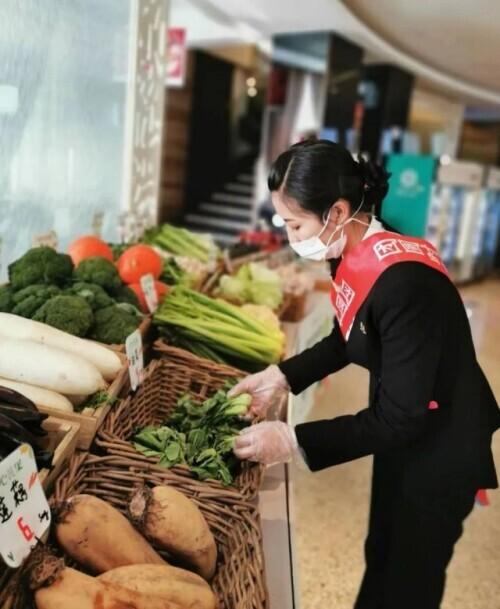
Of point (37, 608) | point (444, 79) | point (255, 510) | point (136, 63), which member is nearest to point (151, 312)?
point (255, 510)

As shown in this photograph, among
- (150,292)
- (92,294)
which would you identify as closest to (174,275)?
(150,292)

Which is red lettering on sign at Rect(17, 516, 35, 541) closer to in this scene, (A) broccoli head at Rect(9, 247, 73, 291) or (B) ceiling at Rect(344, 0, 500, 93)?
(A) broccoli head at Rect(9, 247, 73, 291)

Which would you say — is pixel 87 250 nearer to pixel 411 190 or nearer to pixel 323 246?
pixel 323 246

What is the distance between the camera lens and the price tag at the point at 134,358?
166cm

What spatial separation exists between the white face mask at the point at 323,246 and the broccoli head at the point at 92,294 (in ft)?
2.49

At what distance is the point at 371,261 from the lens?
1281 millimetres

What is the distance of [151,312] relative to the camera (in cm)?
215

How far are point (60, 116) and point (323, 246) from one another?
1.74m

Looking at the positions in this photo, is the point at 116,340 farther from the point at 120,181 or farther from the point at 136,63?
the point at 136,63

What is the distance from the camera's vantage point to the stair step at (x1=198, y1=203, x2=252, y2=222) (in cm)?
963

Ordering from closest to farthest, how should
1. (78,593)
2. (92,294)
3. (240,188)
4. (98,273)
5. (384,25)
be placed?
(78,593)
(92,294)
(98,273)
(384,25)
(240,188)

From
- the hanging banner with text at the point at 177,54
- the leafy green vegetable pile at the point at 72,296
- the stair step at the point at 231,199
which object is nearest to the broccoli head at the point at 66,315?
the leafy green vegetable pile at the point at 72,296

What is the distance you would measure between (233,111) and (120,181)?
24.8ft

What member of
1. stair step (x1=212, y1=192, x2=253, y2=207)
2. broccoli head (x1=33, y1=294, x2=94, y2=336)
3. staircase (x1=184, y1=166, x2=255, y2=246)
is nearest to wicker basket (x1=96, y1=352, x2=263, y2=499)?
broccoli head (x1=33, y1=294, x2=94, y2=336)
